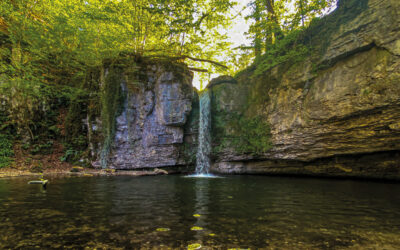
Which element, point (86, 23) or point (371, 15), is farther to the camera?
point (86, 23)

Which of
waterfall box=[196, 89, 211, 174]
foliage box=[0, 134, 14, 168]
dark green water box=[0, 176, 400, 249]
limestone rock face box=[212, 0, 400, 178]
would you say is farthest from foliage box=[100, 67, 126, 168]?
limestone rock face box=[212, 0, 400, 178]

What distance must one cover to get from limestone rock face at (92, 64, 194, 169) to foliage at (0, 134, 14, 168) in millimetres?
5427

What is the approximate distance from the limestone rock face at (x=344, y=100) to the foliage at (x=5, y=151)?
14495 millimetres

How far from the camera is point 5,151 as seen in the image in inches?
447

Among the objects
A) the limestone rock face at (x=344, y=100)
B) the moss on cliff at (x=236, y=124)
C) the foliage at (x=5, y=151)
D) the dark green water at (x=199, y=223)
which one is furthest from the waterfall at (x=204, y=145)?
the foliage at (x=5, y=151)

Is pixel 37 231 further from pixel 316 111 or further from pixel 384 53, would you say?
pixel 384 53

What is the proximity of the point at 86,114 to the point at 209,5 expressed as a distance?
1173 cm

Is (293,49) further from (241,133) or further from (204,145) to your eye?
(204,145)

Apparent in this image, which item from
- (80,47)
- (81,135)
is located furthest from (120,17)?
(81,135)

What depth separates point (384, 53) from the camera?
673 centimetres

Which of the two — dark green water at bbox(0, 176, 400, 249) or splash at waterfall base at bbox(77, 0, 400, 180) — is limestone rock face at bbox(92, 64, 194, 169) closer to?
splash at waterfall base at bbox(77, 0, 400, 180)

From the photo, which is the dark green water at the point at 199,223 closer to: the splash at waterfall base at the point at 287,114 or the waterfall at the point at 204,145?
the splash at waterfall base at the point at 287,114

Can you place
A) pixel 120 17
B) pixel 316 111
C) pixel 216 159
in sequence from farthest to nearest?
pixel 216 159 → pixel 120 17 → pixel 316 111

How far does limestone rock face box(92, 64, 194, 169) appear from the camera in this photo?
12.5 m
